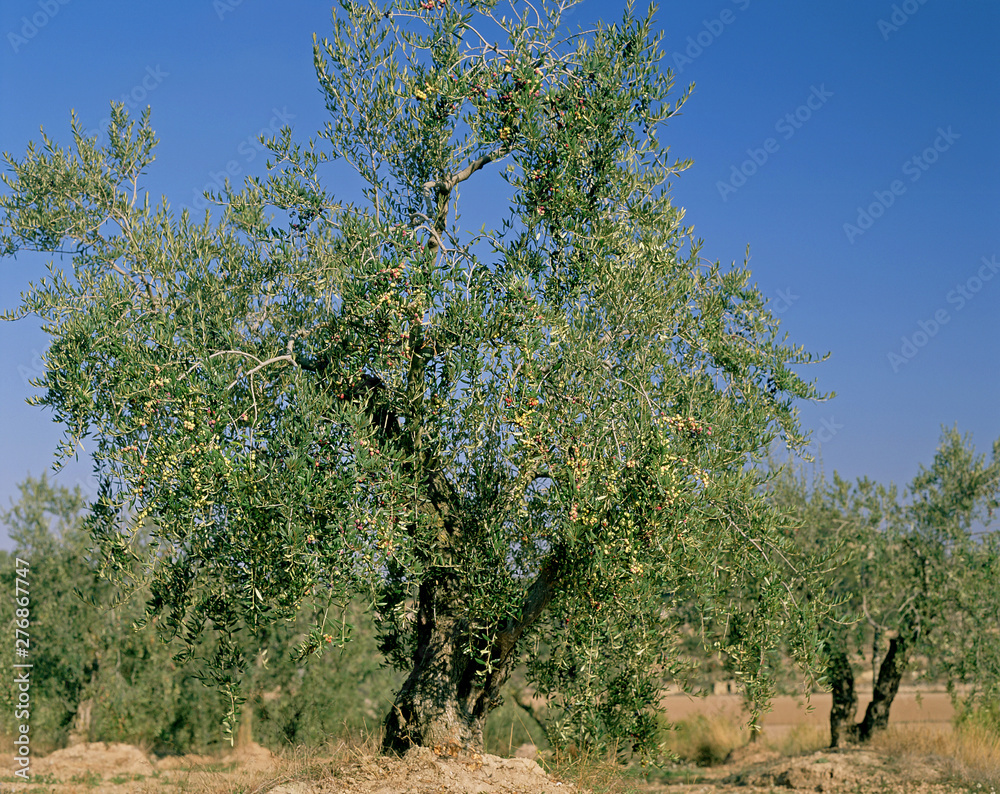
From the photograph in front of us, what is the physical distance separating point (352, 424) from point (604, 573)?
282 centimetres

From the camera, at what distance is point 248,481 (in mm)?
7234

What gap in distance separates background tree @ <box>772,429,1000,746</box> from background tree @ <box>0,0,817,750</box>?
10.4 m

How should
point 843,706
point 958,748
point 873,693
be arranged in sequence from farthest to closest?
point 843,706
point 873,693
point 958,748

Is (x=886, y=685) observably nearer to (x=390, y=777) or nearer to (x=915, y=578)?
(x=915, y=578)

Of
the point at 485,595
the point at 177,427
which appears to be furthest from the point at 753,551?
the point at 177,427

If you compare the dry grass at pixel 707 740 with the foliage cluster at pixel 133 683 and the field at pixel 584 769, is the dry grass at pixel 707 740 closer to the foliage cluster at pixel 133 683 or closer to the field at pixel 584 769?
the field at pixel 584 769

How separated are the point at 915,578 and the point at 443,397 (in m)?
15.8

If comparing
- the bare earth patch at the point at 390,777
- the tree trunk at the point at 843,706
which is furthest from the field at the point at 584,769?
the tree trunk at the point at 843,706

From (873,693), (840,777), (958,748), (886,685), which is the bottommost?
(840,777)

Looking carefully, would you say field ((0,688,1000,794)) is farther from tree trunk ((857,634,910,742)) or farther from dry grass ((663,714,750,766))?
tree trunk ((857,634,910,742))

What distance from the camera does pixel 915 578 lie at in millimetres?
18953

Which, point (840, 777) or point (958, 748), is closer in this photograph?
point (840, 777)

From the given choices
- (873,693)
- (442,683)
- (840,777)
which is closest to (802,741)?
(873,693)

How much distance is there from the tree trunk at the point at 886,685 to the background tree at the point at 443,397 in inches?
453
